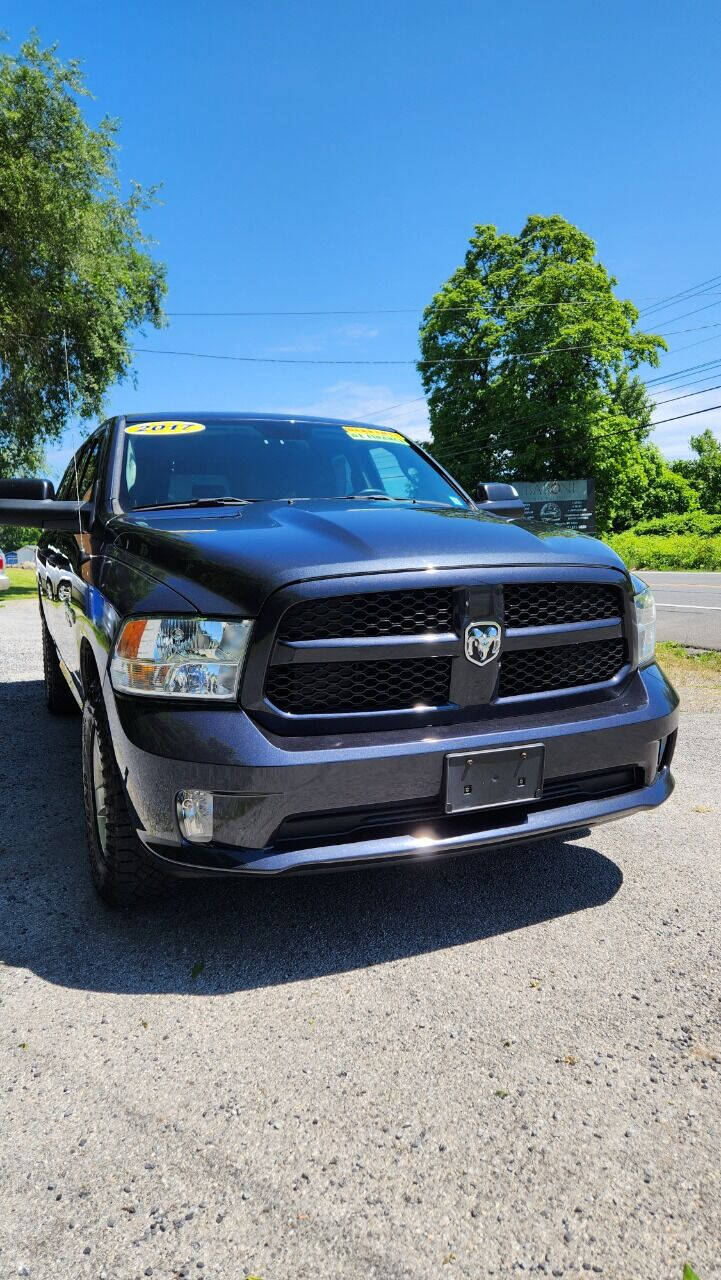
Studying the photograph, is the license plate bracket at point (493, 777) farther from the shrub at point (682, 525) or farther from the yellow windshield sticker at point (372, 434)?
the shrub at point (682, 525)

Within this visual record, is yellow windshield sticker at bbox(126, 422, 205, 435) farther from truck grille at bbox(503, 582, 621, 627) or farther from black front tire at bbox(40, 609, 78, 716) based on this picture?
black front tire at bbox(40, 609, 78, 716)

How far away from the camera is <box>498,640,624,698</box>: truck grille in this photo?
8.27 feet

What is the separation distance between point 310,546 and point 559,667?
0.89 m

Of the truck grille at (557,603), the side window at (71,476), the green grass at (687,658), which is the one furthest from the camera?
the green grass at (687,658)

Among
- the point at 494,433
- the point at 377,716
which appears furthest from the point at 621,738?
the point at 494,433

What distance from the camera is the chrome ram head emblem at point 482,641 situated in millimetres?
2377

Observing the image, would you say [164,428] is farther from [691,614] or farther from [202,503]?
[691,614]

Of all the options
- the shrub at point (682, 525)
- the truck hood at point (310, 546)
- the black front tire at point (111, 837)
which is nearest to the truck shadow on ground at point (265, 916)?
the black front tire at point (111, 837)

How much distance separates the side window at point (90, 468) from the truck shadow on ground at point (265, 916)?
167 cm

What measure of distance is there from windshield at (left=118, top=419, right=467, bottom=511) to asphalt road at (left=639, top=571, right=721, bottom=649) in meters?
6.55

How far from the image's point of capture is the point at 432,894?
2967 mm

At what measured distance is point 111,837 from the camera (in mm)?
2609

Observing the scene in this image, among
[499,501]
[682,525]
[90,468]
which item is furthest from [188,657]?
[682,525]

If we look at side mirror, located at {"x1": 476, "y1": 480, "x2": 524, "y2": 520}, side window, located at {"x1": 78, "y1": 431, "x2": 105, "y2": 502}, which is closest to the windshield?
side mirror, located at {"x1": 476, "y1": 480, "x2": 524, "y2": 520}
